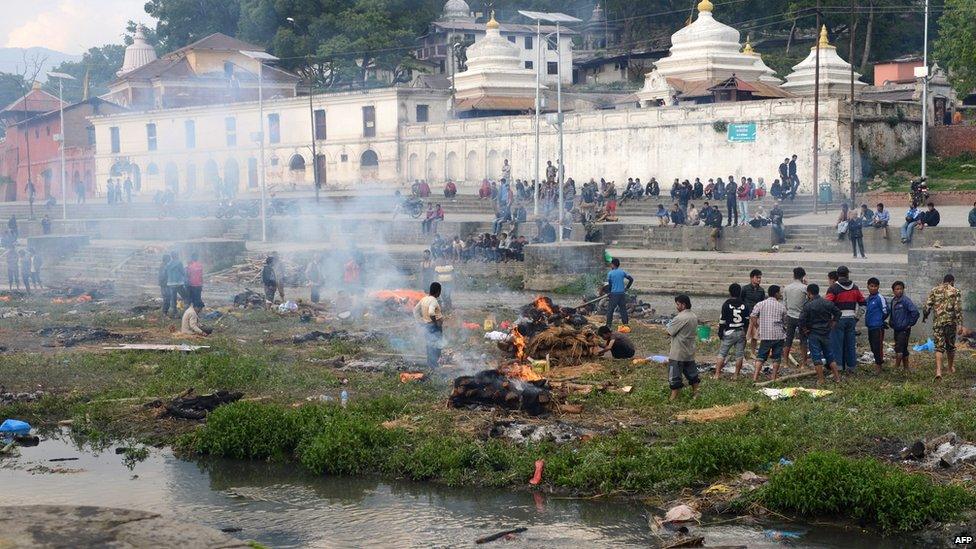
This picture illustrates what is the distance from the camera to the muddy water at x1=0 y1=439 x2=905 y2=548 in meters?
9.69

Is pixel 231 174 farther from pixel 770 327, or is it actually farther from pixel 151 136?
pixel 770 327

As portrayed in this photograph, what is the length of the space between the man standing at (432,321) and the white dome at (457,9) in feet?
184

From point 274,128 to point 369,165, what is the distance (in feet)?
15.3

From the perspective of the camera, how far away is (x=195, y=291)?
2364 centimetres

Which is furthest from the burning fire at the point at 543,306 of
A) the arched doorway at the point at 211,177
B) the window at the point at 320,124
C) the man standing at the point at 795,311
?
the window at the point at 320,124

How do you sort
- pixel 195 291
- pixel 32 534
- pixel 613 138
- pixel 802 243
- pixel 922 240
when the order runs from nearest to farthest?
pixel 32 534 < pixel 195 291 < pixel 922 240 < pixel 802 243 < pixel 613 138

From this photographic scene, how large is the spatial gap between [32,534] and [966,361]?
481 inches

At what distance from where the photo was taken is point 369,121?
54062 millimetres

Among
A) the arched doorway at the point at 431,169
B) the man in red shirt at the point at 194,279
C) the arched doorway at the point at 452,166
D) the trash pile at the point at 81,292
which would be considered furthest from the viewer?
the arched doorway at the point at 431,169

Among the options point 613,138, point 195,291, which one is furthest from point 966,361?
point 613,138

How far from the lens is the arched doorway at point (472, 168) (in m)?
49.9

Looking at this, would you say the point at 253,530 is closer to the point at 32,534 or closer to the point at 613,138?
the point at 32,534

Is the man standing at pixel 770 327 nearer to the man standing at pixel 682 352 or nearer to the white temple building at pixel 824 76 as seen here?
the man standing at pixel 682 352

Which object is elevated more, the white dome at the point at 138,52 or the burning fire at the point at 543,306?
the white dome at the point at 138,52
